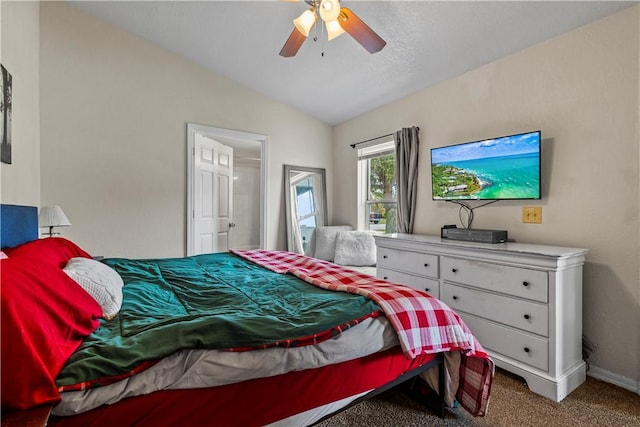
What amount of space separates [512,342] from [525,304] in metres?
0.27

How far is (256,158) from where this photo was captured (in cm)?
589

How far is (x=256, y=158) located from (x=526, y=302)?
4950 mm

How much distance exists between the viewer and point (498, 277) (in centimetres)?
202

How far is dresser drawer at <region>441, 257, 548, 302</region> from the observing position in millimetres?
1837

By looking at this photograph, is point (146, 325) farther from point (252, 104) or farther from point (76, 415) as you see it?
point (252, 104)

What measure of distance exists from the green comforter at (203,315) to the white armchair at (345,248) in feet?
5.26

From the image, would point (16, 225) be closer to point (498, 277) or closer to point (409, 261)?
point (409, 261)

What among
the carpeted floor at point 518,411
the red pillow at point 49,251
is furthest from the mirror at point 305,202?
the carpeted floor at point 518,411

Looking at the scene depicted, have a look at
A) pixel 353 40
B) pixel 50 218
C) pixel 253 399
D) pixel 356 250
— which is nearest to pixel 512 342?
pixel 253 399

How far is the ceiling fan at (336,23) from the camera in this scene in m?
1.78

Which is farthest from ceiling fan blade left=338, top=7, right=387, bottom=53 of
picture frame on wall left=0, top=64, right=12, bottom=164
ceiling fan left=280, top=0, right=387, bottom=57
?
picture frame on wall left=0, top=64, right=12, bottom=164

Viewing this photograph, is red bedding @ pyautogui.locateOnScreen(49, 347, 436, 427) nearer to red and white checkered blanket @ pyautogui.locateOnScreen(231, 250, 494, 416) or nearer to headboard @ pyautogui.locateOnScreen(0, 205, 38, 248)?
red and white checkered blanket @ pyautogui.locateOnScreen(231, 250, 494, 416)

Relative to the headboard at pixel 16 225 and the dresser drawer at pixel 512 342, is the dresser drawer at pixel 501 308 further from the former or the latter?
the headboard at pixel 16 225

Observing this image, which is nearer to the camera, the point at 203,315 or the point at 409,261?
the point at 203,315
